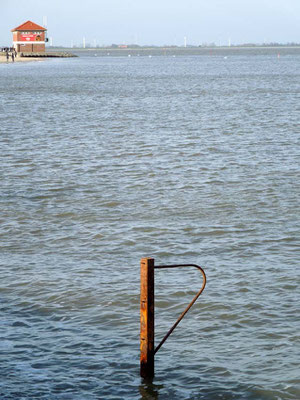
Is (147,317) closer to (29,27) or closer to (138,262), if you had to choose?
(138,262)

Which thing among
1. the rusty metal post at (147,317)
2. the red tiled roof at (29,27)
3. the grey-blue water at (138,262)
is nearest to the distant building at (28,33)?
the red tiled roof at (29,27)

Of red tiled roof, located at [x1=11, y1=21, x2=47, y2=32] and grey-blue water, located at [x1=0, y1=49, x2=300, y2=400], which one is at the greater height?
red tiled roof, located at [x1=11, y1=21, x2=47, y2=32]

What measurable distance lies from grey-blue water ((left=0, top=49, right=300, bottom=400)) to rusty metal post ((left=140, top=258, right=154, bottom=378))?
0.26 m

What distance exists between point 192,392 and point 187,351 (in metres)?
1.41

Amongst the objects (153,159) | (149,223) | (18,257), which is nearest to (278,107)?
(153,159)

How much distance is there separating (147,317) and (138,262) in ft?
20.5

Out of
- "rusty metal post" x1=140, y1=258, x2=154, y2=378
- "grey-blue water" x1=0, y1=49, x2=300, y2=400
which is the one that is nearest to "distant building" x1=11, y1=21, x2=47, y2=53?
"grey-blue water" x1=0, y1=49, x2=300, y2=400

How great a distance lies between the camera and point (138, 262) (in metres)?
16.4

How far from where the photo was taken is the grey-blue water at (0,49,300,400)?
11.1m

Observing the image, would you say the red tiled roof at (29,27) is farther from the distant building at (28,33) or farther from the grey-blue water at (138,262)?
the grey-blue water at (138,262)

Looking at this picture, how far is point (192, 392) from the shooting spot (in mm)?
10523

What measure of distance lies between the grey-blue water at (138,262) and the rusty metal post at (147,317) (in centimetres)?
26

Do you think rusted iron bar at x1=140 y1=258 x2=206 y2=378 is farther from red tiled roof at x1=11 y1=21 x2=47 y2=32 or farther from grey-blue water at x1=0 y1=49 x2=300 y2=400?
red tiled roof at x1=11 y1=21 x2=47 y2=32

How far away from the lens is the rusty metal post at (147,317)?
995cm
